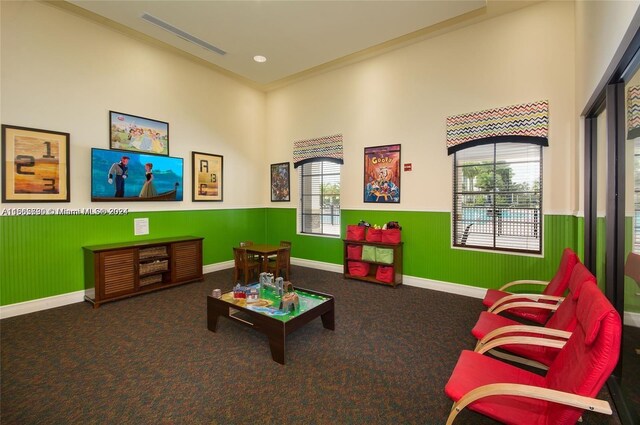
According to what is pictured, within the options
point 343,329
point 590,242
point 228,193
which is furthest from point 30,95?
point 590,242

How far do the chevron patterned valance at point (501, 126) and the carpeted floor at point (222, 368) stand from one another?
2.36 metres

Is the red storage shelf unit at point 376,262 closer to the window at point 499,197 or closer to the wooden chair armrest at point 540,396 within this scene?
the window at point 499,197

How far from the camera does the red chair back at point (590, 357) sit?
1.37 meters

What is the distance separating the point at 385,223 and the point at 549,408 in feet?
12.7

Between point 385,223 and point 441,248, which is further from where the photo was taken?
point 385,223

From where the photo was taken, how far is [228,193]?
6.29 metres

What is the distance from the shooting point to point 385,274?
4965 mm

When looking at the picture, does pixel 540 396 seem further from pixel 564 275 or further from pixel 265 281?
pixel 265 281

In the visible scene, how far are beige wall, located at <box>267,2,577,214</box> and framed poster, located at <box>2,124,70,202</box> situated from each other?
3.87m

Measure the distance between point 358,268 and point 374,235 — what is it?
26.5 inches

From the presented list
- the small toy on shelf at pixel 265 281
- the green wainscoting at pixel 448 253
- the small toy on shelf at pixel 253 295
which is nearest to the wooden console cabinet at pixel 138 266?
the small toy on shelf at pixel 265 281

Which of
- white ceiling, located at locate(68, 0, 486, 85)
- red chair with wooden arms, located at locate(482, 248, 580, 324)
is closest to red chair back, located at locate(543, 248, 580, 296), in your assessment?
red chair with wooden arms, located at locate(482, 248, 580, 324)

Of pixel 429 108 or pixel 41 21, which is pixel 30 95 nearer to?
pixel 41 21

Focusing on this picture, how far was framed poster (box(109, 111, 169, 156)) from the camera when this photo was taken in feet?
14.9
